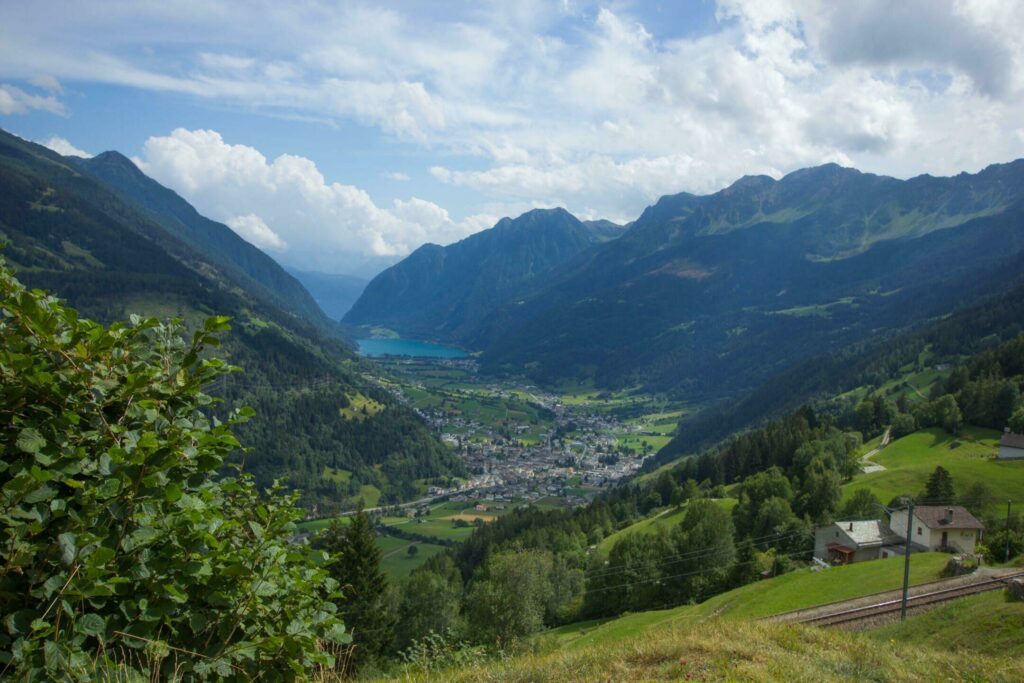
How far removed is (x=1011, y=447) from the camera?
6506 centimetres

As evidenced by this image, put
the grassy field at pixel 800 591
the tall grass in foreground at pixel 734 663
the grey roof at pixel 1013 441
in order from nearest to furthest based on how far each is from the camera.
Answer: the tall grass in foreground at pixel 734 663 < the grassy field at pixel 800 591 < the grey roof at pixel 1013 441

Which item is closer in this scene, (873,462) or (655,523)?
(655,523)

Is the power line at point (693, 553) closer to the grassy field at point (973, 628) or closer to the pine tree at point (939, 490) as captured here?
the pine tree at point (939, 490)

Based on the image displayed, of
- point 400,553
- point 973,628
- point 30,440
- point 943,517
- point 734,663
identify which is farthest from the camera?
point 400,553

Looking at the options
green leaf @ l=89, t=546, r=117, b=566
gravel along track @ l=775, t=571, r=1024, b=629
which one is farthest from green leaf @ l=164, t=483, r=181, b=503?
gravel along track @ l=775, t=571, r=1024, b=629

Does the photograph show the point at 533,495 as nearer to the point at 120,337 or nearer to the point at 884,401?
the point at 884,401

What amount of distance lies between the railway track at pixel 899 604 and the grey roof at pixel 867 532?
24.0 m

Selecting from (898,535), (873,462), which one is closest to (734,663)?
(898,535)

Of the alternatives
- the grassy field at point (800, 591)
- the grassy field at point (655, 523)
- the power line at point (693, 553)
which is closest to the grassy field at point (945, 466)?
the power line at point (693, 553)

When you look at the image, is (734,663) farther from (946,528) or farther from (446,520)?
(446,520)

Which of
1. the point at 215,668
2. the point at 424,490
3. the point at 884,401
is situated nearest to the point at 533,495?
the point at 424,490

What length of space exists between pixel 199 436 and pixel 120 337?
39.9 inches

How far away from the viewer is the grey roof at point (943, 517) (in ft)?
152

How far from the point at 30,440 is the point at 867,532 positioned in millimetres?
63169
